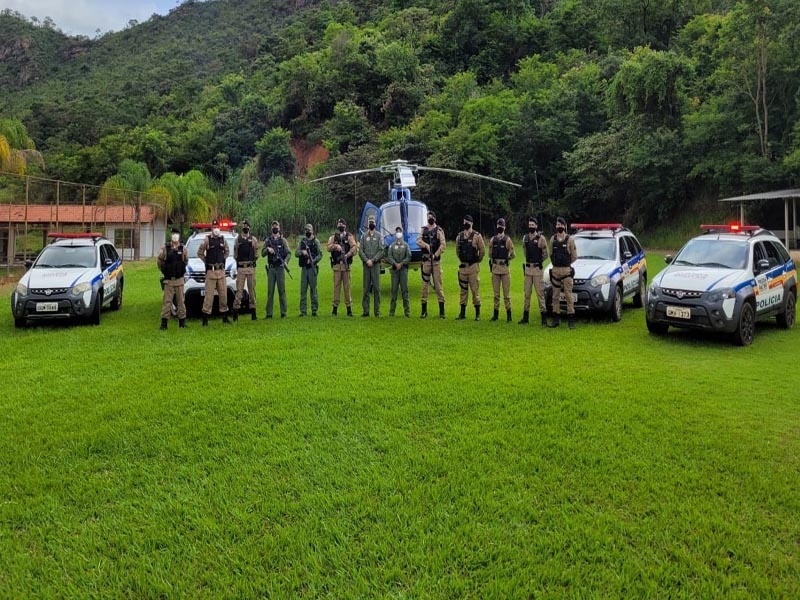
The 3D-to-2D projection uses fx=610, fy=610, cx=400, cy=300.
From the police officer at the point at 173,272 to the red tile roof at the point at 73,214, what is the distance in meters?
12.9

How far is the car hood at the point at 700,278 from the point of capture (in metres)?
9.02

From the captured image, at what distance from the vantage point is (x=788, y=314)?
10.6m

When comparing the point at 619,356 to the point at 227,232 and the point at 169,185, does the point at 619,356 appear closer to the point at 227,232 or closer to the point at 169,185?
the point at 227,232

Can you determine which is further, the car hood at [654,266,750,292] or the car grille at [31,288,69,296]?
the car grille at [31,288,69,296]

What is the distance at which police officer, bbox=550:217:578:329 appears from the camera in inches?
410

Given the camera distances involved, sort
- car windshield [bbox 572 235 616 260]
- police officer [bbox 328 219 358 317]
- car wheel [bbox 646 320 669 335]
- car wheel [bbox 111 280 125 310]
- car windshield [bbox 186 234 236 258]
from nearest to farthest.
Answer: car wheel [bbox 646 320 669 335], police officer [bbox 328 219 358 317], car windshield [bbox 572 235 616 260], car windshield [bbox 186 234 236 258], car wheel [bbox 111 280 125 310]

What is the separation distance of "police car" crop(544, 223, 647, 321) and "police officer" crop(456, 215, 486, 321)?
1.27 meters

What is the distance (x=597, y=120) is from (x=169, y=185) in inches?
1057

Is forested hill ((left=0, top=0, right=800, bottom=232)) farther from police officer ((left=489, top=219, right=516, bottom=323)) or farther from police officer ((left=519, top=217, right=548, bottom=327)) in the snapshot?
police officer ((left=489, top=219, right=516, bottom=323))

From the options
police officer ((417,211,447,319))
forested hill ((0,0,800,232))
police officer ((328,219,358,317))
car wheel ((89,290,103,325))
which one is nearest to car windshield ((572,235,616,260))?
police officer ((417,211,447,319))

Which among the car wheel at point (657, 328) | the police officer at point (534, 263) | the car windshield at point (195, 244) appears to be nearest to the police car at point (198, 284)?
the car windshield at point (195, 244)

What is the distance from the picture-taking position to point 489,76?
56156 mm

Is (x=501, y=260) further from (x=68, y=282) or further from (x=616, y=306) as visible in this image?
(x=68, y=282)

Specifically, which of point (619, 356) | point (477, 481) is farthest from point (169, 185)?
point (477, 481)
